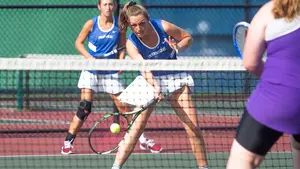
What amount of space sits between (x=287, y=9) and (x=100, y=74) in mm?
4973

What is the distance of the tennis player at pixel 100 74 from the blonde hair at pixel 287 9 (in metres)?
4.66

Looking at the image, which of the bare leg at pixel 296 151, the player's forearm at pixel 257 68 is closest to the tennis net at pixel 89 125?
the bare leg at pixel 296 151

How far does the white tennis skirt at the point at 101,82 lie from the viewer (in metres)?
8.29

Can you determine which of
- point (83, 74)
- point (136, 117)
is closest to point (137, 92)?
point (136, 117)

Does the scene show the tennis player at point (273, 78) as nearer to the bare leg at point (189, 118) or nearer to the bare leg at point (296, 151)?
the bare leg at point (296, 151)

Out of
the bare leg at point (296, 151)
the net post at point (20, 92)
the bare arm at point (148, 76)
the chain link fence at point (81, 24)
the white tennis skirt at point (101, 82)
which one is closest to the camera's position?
the bare leg at point (296, 151)

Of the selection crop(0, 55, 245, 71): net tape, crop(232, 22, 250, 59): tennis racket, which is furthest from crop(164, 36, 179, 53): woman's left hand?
crop(232, 22, 250, 59): tennis racket

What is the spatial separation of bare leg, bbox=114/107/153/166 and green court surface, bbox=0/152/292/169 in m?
0.72

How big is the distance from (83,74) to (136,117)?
6.72ft

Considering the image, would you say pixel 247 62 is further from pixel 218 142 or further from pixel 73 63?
pixel 218 142

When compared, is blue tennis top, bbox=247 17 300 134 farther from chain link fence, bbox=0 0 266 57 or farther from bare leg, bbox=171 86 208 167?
chain link fence, bbox=0 0 266 57

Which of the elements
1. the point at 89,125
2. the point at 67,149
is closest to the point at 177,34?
the point at 67,149

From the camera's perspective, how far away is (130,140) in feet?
20.9

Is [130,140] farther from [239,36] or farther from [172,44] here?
[239,36]
